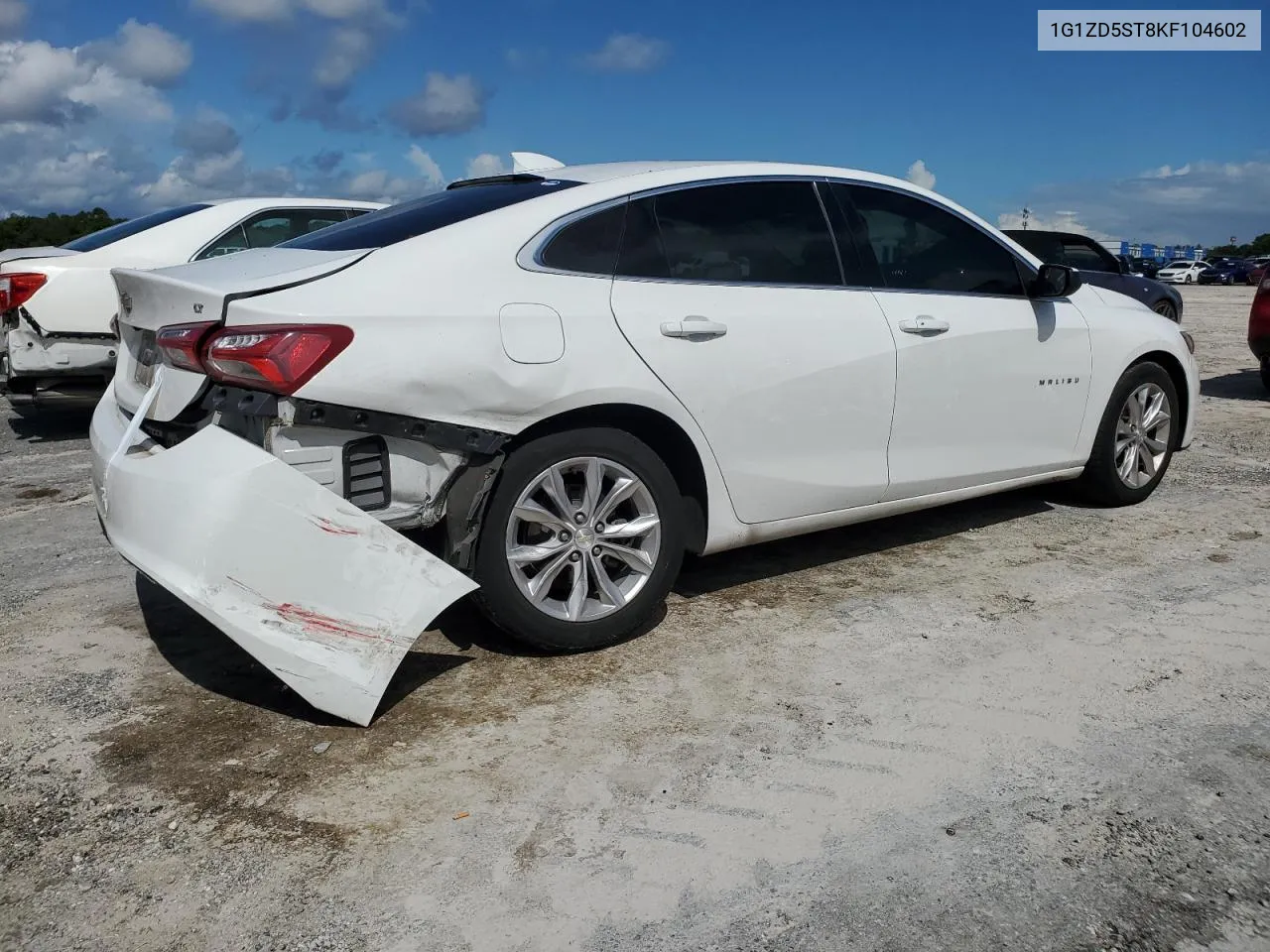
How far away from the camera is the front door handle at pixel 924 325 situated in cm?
434

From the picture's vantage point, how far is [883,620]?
13.3ft

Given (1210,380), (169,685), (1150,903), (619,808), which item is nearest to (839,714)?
(619,808)

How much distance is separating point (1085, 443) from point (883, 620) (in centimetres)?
196

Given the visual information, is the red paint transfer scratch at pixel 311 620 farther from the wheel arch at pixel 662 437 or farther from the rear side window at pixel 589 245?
the rear side window at pixel 589 245

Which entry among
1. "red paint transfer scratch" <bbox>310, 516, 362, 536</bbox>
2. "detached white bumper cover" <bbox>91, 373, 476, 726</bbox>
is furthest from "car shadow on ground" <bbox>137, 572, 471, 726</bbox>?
"red paint transfer scratch" <bbox>310, 516, 362, 536</bbox>

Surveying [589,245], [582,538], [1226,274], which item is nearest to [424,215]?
[589,245]

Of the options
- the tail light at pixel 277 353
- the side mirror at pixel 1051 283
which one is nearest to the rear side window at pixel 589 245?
the tail light at pixel 277 353

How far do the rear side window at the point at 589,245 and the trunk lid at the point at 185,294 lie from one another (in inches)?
25.2

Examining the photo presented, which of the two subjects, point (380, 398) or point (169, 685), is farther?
point (169, 685)

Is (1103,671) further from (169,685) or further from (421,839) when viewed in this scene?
(169,685)

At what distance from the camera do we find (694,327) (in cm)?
374

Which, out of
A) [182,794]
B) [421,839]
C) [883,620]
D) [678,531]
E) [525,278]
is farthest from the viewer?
[883,620]

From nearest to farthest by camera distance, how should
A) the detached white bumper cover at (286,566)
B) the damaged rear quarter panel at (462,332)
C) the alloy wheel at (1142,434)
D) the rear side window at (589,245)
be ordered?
1. the detached white bumper cover at (286,566)
2. the damaged rear quarter panel at (462,332)
3. the rear side window at (589,245)
4. the alloy wheel at (1142,434)

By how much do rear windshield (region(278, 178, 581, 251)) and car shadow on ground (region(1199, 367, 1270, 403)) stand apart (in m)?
8.51
